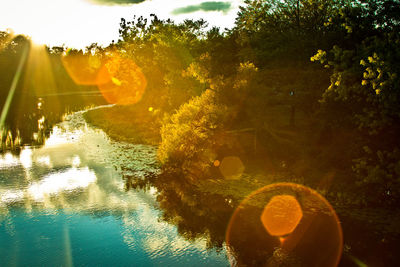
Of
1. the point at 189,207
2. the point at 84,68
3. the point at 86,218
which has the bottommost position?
the point at 189,207

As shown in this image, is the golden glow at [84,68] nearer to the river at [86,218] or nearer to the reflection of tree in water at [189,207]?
the river at [86,218]

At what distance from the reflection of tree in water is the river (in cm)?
43

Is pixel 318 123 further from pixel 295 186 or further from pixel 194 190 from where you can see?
pixel 194 190

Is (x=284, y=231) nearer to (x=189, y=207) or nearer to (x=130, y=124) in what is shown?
(x=189, y=207)

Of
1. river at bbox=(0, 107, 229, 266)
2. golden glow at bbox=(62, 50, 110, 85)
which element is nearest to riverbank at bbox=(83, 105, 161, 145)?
river at bbox=(0, 107, 229, 266)

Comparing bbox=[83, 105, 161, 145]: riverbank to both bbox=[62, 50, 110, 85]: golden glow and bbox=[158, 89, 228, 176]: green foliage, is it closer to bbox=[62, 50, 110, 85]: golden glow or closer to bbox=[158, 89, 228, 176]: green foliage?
bbox=[158, 89, 228, 176]: green foliage

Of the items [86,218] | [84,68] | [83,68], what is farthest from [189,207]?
[83,68]

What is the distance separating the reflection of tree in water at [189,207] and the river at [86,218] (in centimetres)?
43

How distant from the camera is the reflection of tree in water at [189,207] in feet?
55.8

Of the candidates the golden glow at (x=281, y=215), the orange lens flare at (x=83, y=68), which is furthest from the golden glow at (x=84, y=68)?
the golden glow at (x=281, y=215)

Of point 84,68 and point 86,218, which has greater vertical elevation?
point 84,68

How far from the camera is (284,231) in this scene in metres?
16.7

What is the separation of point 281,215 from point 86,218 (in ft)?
33.9

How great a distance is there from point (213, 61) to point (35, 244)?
2282cm
